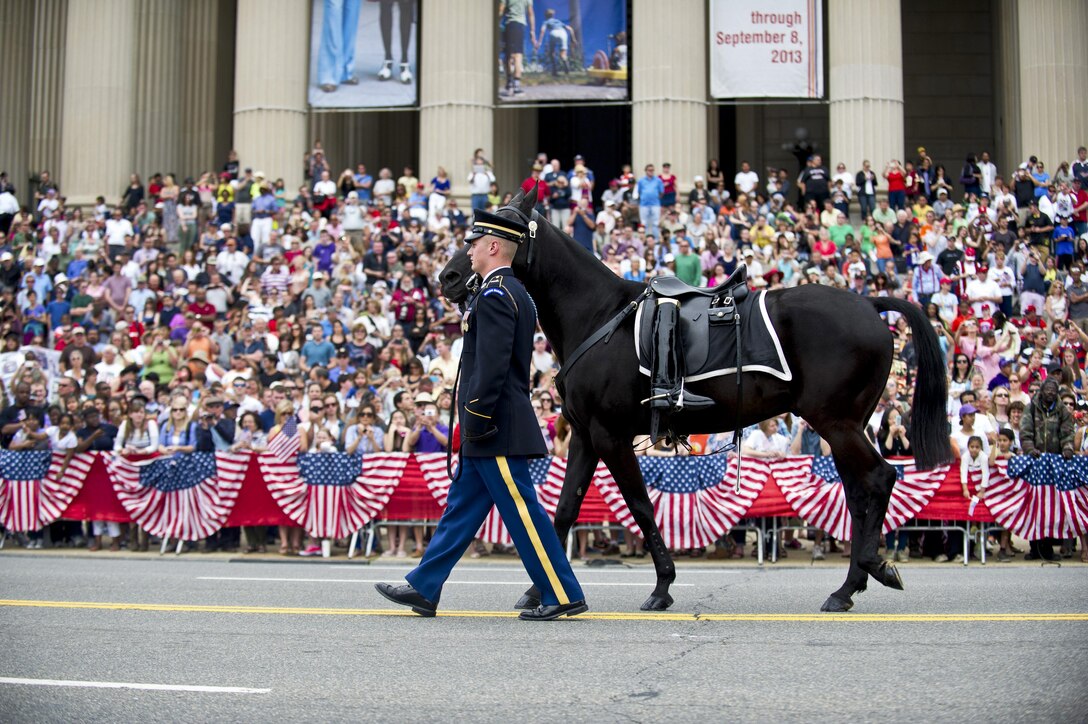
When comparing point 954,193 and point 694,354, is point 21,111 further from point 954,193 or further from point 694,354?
point 694,354

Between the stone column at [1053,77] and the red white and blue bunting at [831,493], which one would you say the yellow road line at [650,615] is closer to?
the red white and blue bunting at [831,493]

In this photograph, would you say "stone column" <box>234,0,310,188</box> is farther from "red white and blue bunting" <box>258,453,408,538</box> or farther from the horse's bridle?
the horse's bridle

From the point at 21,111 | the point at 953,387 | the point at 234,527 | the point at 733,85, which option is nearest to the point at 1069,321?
the point at 953,387

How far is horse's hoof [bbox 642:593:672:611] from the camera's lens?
885cm

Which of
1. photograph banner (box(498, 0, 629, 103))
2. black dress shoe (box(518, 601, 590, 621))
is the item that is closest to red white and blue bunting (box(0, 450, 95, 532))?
black dress shoe (box(518, 601, 590, 621))

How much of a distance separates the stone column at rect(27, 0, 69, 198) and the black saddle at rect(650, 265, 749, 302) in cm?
3110

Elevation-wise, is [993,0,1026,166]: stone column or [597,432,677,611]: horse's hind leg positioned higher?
[993,0,1026,166]: stone column

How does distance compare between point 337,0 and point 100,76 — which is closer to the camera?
point 337,0

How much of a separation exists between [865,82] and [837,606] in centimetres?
2261

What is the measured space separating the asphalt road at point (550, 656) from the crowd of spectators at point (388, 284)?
21.6 ft

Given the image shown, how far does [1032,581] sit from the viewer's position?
11320mm

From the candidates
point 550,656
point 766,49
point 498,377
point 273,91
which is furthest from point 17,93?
point 550,656

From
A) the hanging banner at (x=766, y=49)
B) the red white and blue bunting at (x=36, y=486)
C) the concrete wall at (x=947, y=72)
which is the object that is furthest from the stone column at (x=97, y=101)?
the concrete wall at (x=947, y=72)

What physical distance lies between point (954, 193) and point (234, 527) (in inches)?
939
